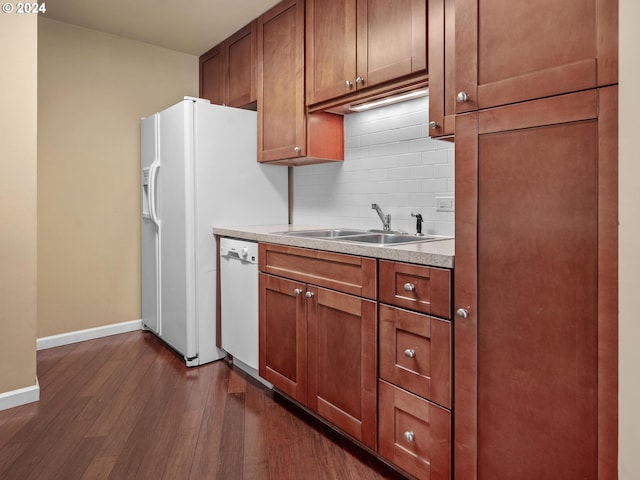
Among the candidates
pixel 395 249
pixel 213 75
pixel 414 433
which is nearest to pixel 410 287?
pixel 395 249

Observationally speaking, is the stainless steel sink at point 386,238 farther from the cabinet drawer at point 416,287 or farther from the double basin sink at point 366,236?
the cabinet drawer at point 416,287

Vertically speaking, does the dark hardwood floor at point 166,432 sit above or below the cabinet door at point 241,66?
below

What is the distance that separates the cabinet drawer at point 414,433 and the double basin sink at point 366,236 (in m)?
0.81

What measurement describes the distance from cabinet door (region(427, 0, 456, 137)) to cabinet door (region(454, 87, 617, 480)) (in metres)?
0.48

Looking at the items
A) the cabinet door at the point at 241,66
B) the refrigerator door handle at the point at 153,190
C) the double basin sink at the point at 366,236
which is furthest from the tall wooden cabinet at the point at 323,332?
the cabinet door at the point at 241,66

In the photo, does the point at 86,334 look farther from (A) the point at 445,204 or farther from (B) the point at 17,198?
(A) the point at 445,204

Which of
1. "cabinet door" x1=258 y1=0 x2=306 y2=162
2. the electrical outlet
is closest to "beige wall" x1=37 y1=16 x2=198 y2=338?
"cabinet door" x1=258 y1=0 x2=306 y2=162

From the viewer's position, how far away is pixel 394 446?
1.62m

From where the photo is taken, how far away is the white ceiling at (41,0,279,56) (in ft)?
9.26

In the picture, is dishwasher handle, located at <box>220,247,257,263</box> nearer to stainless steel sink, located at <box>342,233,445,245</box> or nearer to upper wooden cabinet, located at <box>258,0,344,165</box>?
stainless steel sink, located at <box>342,233,445,245</box>

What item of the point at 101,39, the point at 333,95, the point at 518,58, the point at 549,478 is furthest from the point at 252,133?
the point at 549,478

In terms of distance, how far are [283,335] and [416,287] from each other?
3.06 ft

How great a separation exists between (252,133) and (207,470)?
2.14 meters

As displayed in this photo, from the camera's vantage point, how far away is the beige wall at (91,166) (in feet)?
10.3
